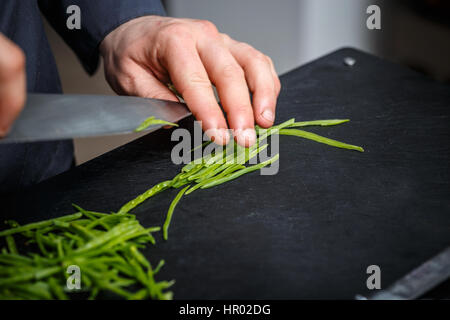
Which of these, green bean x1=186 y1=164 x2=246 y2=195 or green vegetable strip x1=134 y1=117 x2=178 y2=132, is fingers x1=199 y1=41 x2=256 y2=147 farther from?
green vegetable strip x1=134 y1=117 x2=178 y2=132

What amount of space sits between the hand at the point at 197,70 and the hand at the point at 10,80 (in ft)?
2.03

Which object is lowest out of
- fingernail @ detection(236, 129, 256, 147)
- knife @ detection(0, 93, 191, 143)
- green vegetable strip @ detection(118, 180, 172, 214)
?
green vegetable strip @ detection(118, 180, 172, 214)

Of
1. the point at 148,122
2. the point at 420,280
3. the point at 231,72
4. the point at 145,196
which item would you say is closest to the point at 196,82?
the point at 231,72

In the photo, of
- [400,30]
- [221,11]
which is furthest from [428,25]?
[221,11]

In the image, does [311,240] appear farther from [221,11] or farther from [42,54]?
[221,11]

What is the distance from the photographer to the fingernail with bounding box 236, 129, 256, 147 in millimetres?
1509

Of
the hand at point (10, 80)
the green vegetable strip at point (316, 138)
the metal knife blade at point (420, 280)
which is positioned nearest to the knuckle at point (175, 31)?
the green vegetable strip at point (316, 138)

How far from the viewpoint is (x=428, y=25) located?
3572mm

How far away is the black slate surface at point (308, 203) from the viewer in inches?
47.4

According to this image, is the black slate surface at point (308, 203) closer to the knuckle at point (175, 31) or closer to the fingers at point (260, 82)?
the fingers at point (260, 82)

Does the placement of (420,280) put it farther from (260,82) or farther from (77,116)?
(77,116)

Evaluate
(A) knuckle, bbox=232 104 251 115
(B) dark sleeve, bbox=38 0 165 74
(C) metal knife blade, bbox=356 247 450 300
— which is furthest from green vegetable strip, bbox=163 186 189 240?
(B) dark sleeve, bbox=38 0 165 74

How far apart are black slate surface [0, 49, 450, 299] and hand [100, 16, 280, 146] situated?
0.17 meters

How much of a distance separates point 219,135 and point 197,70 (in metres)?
0.24
